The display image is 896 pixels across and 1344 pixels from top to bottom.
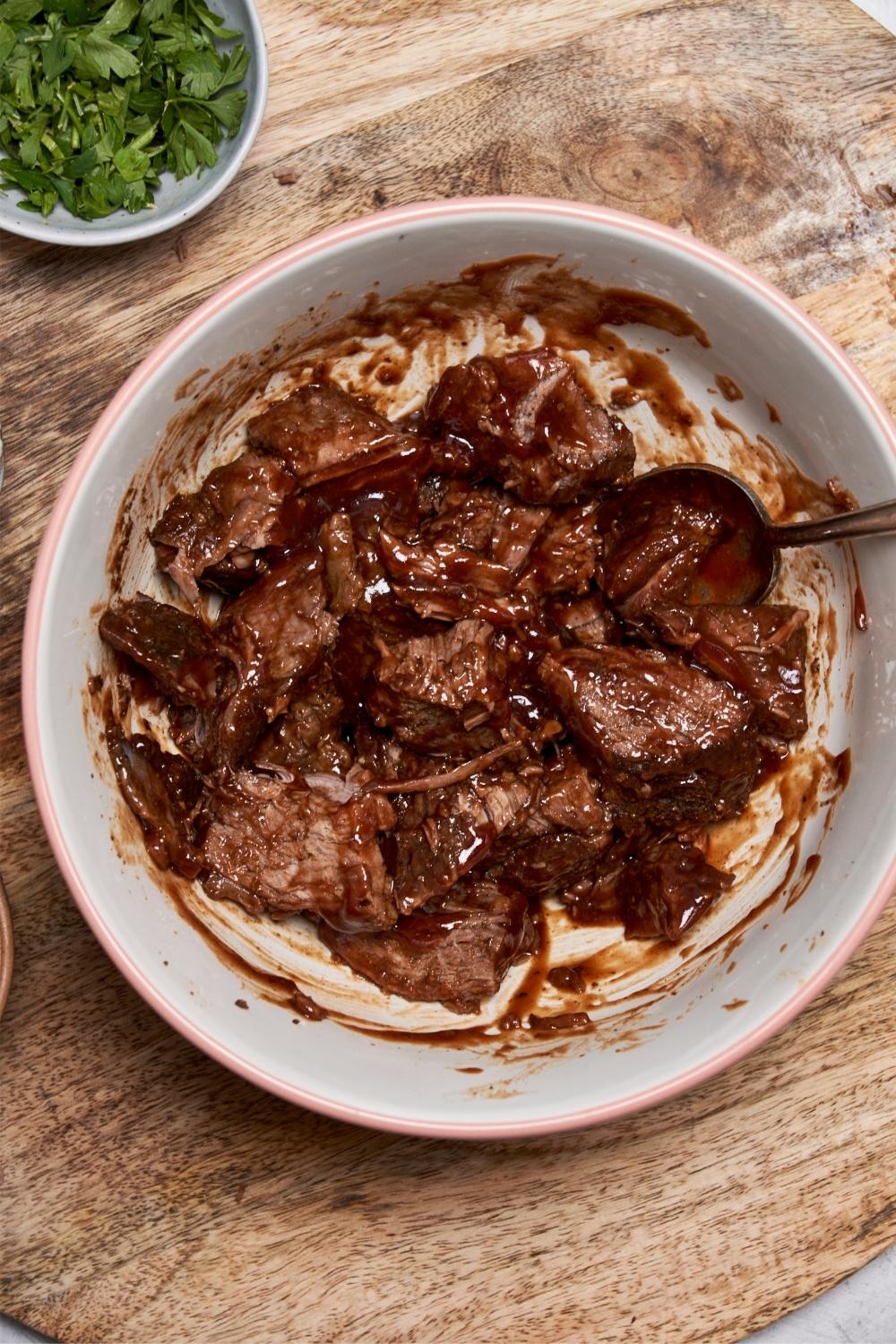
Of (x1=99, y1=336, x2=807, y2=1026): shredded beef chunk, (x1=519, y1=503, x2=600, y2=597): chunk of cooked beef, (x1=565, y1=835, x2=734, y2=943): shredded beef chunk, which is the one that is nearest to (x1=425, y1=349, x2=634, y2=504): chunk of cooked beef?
(x1=99, y1=336, x2=807, y2=1026): shredded beef chunk

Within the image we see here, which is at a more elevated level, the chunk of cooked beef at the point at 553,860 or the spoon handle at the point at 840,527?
the spoon handle at the point at 840,527

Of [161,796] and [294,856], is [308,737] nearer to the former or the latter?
[294,856]

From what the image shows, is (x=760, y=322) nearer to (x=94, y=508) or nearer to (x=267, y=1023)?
(x=94, y=508)

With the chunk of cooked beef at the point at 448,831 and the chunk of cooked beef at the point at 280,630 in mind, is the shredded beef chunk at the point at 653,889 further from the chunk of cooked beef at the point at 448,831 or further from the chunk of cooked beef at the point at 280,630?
the chunk of cooked beef at the point at 280,630

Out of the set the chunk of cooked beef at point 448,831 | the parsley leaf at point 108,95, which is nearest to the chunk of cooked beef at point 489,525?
the chunk of cooked beef at point 448,831

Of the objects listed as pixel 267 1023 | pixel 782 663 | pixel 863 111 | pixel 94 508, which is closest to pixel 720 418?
pixel 782 663

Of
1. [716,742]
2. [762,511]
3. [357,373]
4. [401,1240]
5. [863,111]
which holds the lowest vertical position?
[401,1240]

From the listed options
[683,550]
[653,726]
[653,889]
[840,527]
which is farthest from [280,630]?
[840,527]
